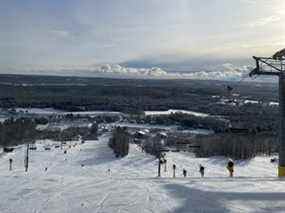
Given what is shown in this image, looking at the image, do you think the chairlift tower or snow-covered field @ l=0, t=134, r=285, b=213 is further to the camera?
the chairlift tower

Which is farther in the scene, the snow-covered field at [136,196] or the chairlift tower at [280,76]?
the chairlift tower at [280,76]

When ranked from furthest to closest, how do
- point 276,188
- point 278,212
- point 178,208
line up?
1. point 276,188
2. point 178,208
3. point 278,212

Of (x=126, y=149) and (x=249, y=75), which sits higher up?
(x=249, y=75)

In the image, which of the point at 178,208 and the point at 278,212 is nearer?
the point at 278,212

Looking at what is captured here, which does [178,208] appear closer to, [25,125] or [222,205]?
[222,205]

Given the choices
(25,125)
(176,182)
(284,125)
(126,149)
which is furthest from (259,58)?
(25,125)

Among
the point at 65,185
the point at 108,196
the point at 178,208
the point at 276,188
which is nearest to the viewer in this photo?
the point at 178,208

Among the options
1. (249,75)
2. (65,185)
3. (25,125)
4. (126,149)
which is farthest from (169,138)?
(65,185)

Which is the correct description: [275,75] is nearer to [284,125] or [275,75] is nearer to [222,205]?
[284,125]

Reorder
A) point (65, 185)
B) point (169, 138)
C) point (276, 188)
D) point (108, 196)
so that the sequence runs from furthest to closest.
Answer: point (169, 138) → point (65, 185) → point (276, 188) → point (108, 196)

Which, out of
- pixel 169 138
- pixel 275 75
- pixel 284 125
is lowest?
pixel 169 138
